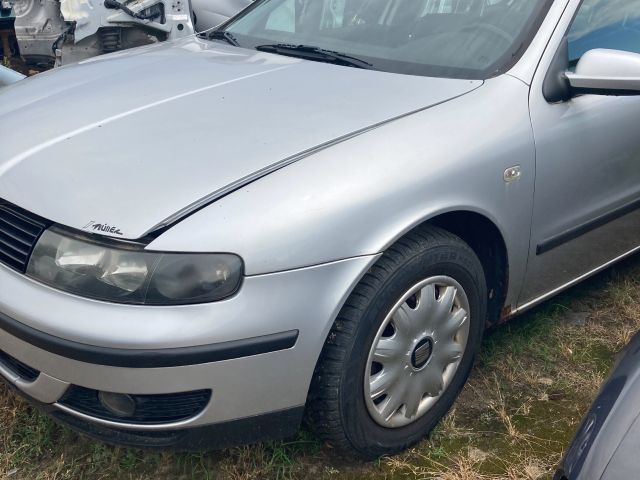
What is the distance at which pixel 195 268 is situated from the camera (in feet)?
5.29

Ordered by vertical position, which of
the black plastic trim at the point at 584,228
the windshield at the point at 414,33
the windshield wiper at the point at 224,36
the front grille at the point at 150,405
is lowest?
the front grille at the point at 150,405

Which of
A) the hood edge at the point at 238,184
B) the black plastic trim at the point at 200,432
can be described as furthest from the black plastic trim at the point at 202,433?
the hood edge at the point at 238,184

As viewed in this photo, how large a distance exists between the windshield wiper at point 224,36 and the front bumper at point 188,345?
4.63 feet

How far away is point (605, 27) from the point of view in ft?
8.29

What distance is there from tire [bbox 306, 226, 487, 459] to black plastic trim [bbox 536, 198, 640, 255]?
286mm

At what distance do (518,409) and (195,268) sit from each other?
1.28 meters

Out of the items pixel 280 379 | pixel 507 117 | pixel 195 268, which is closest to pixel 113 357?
pixel 195 268

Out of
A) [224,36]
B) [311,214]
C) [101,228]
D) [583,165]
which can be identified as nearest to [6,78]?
[224,36]

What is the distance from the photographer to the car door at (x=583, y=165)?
2.21 m

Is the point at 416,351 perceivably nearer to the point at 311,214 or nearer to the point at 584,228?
the point at 311,214

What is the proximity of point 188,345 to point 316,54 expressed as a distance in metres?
1.30

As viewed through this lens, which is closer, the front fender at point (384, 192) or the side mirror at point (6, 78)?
the front fender at point (384, 192)

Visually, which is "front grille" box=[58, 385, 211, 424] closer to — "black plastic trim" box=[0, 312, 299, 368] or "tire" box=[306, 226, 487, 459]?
"black plastic trim" box=[0, 312, 299, 368]

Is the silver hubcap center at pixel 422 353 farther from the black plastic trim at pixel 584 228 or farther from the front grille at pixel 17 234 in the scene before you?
the front grille at pixel 17 234
